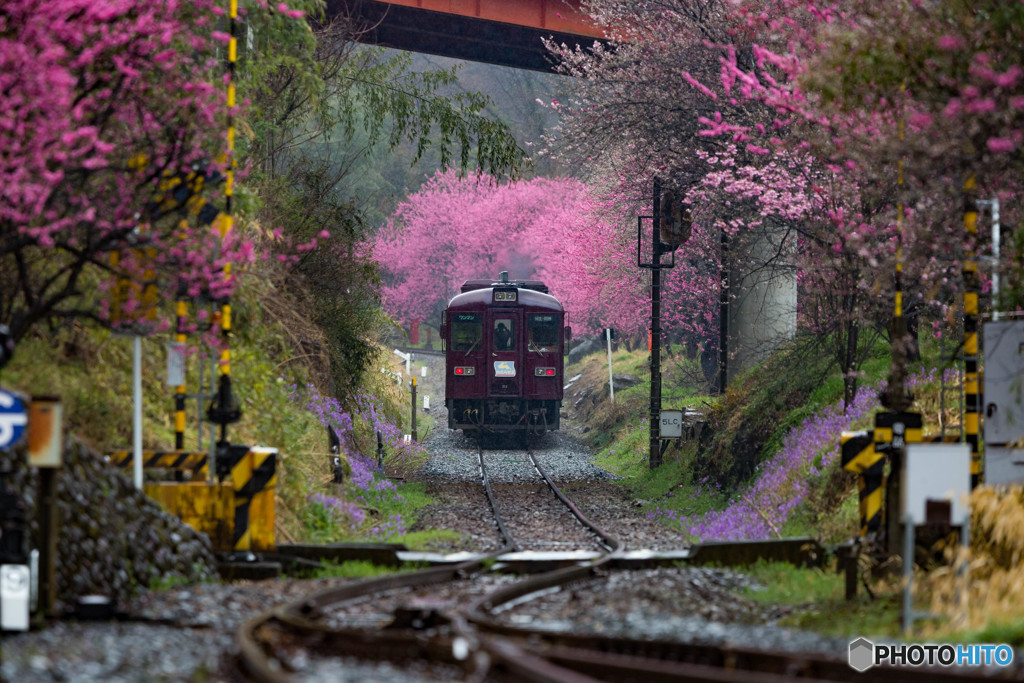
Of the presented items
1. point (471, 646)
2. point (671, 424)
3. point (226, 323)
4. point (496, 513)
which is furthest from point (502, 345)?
point (471, 646)

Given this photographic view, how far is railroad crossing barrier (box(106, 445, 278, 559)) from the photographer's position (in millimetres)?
8586

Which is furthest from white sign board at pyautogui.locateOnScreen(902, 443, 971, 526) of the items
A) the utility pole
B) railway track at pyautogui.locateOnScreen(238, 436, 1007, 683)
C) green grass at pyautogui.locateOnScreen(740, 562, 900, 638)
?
the utility pole

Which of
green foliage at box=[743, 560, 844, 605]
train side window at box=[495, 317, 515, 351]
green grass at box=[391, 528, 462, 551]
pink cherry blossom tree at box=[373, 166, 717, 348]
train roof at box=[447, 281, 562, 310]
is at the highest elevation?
pink cherry blossom tree at box=[373, 166, 717, 348]

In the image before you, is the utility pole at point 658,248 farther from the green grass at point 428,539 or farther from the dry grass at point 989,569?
the dry grass at point 989,569

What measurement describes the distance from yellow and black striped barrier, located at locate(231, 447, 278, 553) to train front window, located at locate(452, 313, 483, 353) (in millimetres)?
15105

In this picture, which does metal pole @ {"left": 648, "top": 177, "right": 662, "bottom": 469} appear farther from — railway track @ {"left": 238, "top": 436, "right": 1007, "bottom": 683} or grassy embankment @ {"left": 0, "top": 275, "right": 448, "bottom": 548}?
railway track @ {"left": 238, "top": 436, "right": 1007, "bottom": 683}

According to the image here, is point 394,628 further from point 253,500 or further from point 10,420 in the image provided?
point 253,500

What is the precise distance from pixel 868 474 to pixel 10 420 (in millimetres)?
5932

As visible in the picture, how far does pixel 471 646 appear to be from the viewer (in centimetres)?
551

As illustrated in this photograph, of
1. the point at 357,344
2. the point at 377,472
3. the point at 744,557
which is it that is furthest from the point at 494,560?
the point at 357,344

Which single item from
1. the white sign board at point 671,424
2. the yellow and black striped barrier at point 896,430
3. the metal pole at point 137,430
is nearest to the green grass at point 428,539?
the metal pole at point 137,430

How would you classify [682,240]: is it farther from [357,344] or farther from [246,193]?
[246,193]

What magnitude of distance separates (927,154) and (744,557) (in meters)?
3.72

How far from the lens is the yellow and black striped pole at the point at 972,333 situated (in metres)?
7.84
